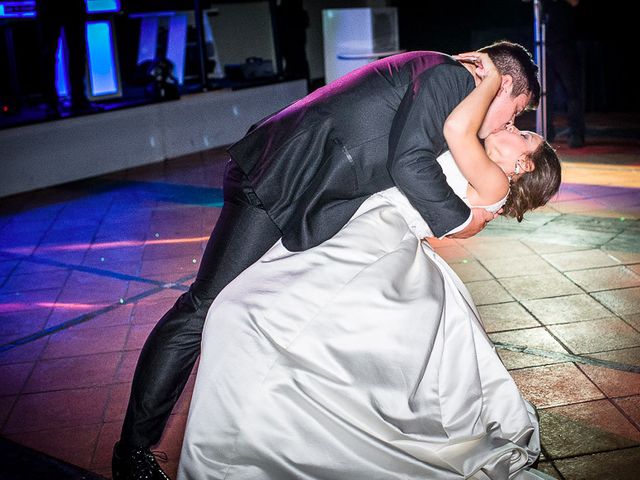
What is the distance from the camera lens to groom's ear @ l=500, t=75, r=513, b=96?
2.48 metres

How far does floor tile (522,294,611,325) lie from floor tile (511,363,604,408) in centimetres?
54

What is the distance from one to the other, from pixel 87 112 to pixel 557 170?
690cm

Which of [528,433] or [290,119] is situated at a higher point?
[290,119]

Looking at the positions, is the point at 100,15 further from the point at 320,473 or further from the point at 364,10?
the point at 320,473

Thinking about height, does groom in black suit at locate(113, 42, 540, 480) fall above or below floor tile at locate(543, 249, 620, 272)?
above

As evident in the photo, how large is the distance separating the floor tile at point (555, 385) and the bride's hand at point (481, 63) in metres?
1.29

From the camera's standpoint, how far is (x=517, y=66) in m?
2.47

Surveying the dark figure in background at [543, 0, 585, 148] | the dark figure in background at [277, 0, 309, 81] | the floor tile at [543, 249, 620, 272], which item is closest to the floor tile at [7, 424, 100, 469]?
the floor tile at [543, 249, 620, 272]

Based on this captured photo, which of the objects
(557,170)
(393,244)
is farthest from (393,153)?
(557,170)

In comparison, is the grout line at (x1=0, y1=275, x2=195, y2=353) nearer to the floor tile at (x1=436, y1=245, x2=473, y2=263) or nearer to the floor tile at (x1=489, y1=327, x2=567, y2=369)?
the floor tile at (x1=436, y1=245, x2=473, y2=263)

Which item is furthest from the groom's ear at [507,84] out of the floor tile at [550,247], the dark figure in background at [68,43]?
the dark figure in background at [68,43]

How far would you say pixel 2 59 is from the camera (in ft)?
34.9

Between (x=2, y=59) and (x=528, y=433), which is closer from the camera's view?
(x=528, y=433)

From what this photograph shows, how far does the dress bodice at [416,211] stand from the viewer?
259 centimetres
